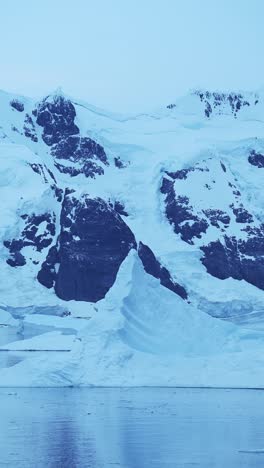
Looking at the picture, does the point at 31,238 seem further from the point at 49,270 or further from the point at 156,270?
the point at 156,270

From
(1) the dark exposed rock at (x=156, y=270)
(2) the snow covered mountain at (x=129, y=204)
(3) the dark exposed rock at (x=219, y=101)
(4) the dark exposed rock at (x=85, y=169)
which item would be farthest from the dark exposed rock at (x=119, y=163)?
(1) the dark exposed rock at (x=156, y=270)

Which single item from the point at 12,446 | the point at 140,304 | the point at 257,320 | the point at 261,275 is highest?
the point at 12,446

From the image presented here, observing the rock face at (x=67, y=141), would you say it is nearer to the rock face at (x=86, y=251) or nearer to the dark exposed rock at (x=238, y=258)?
the dark exposed rock at (x=238, y=258)

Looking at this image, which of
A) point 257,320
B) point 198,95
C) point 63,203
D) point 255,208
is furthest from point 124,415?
point 198,95

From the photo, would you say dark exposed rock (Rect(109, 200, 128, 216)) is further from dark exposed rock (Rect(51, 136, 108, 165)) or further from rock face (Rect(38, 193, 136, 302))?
dark exposed rock (Rect(51, 136, 108, 165))

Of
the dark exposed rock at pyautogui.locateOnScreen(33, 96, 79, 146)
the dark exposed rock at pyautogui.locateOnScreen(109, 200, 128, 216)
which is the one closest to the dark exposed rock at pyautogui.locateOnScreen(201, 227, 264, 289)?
the dark exposed rock at pyautogui.locateOnScreen(109, 200, 128, 216)

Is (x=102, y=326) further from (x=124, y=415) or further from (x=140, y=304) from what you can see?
(x=124, y=415)
